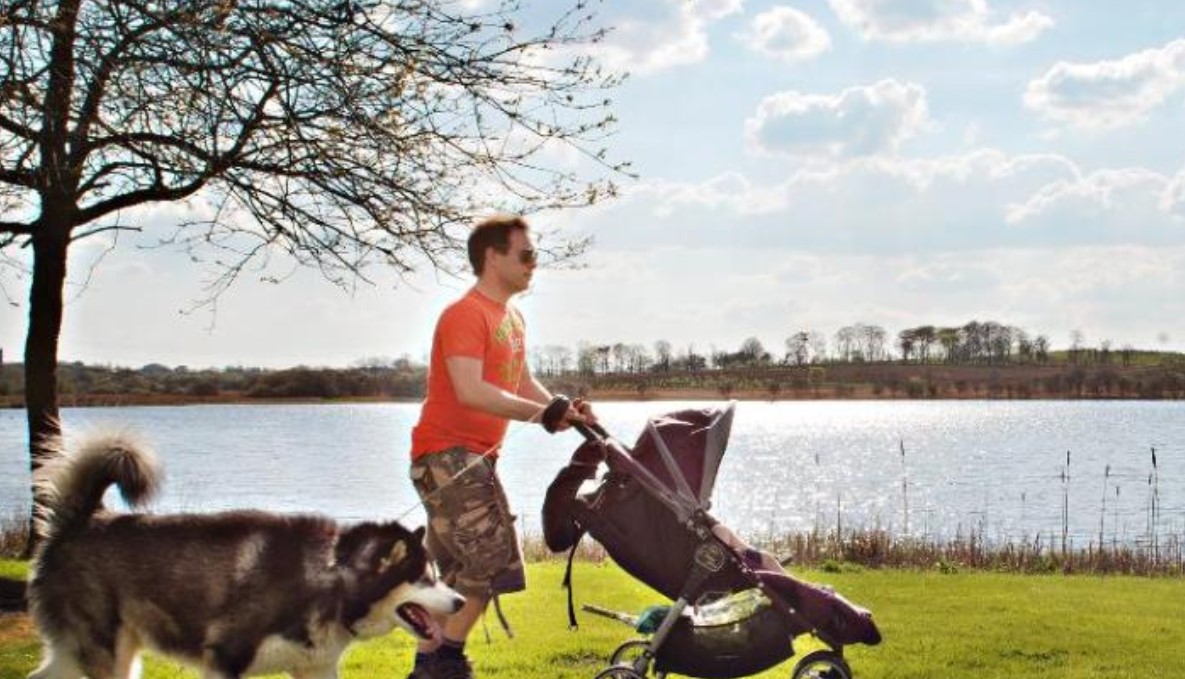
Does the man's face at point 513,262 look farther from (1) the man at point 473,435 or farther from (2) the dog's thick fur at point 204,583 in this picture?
(2) the dog's thick fur at point 204,583

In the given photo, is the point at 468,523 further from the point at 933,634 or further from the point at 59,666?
the point at 933,634

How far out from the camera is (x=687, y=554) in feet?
19.3

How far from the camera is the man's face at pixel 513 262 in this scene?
6.18 meters

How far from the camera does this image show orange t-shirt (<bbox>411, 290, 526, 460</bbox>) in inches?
235

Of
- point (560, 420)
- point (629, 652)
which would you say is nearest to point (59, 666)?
point (560, 420)

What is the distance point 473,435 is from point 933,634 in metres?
4.78

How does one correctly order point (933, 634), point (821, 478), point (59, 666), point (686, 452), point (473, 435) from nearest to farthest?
point (59, 666)
point (686, 452)
point (473, 435)
point (933, 634)
point (821, 478)

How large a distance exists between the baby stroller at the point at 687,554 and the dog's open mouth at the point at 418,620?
34.3 inches

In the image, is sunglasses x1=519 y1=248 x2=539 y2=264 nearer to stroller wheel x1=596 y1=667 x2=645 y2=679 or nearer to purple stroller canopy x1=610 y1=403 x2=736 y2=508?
purple stroller canopy x1=610 y1=403 x2=736 y2=508

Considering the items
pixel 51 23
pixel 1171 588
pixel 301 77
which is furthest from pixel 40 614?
pixel 1171 588

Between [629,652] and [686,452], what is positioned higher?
[686,452]

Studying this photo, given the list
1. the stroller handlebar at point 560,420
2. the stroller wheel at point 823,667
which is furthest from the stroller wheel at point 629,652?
the stroller handlebar at point 560,420

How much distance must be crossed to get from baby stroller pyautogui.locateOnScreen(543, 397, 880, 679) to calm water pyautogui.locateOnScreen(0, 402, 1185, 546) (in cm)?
204

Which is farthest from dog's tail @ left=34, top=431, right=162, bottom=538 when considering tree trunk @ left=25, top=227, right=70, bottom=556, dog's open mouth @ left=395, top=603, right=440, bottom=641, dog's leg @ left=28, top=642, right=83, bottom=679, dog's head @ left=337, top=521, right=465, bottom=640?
tree trunk @ left=25, top=227, right=70, bottom=556
